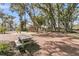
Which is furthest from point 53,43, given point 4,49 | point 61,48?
point 4,49

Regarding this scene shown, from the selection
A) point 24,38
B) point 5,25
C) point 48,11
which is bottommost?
point 24,38

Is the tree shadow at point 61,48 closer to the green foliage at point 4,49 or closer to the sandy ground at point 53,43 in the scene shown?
the sandy ground at point 53,43

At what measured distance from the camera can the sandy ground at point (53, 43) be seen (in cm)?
195

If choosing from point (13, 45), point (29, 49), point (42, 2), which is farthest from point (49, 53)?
point (42, 2)

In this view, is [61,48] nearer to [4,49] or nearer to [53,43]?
[53,43]

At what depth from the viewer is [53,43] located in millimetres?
1967

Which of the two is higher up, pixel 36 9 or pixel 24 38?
pixel 36 9

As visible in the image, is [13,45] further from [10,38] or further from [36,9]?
[36,9]

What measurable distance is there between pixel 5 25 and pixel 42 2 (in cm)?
41

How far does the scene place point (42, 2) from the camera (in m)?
1.97

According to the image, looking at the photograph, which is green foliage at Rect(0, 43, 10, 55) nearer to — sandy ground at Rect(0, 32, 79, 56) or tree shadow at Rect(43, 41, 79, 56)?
sandy ground at Rect(0, 32, 79, 56)

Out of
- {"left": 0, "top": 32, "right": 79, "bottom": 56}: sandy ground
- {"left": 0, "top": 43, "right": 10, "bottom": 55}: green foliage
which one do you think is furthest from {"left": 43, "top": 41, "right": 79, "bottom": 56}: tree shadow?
{"left": 0, "top": 43, "right": 10, "bottom": 55}: green foliage

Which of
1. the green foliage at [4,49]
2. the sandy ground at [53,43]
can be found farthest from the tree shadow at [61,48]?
the green foliage at [4,49]

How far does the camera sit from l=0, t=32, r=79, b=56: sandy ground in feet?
6.38
